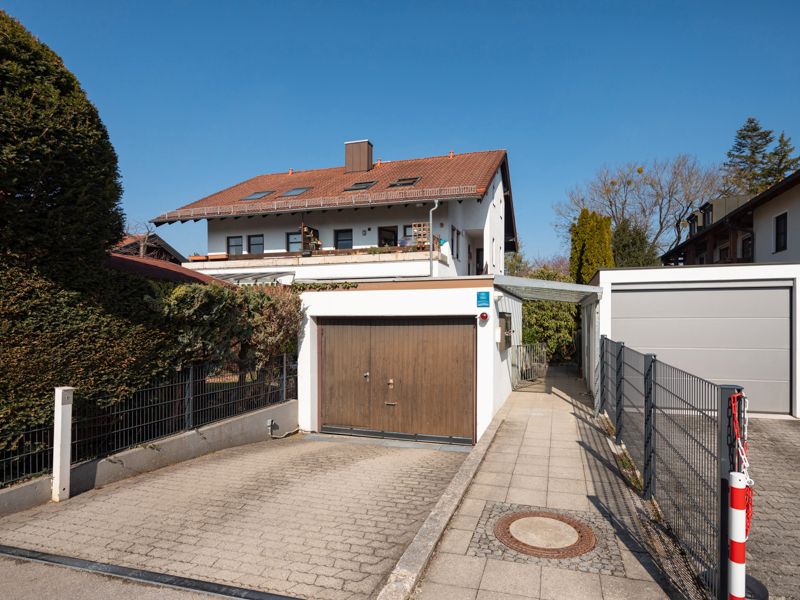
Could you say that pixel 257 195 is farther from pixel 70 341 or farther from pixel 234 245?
pixel 70 341

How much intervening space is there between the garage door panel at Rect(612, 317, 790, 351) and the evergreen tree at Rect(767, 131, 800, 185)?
3285 cm

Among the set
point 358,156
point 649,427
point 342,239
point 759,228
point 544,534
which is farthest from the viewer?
point 358,156

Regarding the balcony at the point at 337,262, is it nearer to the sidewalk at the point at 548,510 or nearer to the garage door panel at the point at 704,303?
the garage door panel at the point at 704,303

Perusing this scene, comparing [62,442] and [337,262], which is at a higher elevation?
[337,262]

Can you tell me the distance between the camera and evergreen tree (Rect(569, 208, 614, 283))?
21406mm

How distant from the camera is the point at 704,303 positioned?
11.0 meters

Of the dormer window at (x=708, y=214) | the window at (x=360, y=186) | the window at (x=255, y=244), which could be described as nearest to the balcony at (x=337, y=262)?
the window at (x=255, y=244)

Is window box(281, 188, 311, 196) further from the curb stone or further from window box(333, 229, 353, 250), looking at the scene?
the curb stone

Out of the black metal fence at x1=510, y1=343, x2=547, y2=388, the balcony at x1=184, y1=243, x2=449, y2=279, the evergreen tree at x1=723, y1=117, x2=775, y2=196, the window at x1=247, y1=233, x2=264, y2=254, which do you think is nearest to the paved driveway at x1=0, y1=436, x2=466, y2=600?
the black metal fence at x1=510, y1=343, x2=547, y2=388

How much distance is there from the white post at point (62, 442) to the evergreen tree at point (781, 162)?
44.3 metres

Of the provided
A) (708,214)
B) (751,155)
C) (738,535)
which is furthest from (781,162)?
(738,535)

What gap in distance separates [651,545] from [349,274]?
1404cm

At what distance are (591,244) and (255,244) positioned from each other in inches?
572

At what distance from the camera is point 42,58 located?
5.70 metres
